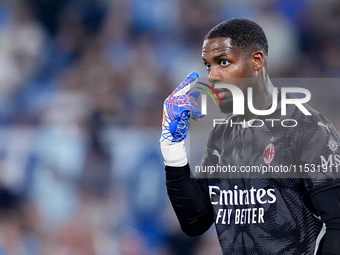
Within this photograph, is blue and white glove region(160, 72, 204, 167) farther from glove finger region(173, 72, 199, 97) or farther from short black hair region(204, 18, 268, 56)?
short black hair region(204, 18, 268, 56)

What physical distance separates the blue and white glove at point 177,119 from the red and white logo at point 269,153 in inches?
13.9

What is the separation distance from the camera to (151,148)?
13.1 ft

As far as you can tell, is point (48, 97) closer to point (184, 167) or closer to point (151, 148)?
point (151, 148)

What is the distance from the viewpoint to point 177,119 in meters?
2.21

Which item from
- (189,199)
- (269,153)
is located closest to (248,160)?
(269,153)

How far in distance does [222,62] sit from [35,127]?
2188 millimetres

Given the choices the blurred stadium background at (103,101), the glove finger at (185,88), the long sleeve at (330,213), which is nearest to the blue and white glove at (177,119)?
the glove finger at (185,88)

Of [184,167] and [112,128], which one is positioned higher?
[112,128]

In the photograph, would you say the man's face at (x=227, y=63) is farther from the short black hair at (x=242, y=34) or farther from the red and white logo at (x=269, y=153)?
the red and white logo at (x=269, y=153)

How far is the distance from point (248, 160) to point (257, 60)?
1.56ft

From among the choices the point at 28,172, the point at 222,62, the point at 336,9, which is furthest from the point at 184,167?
the point at 336,9

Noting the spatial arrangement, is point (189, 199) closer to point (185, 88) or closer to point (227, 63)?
point (185, 88)

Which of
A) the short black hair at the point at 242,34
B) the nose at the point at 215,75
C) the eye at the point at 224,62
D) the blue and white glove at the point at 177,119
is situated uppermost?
the short black hair at the point at 242,34

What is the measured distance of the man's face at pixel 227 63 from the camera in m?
2.35
